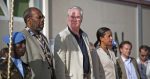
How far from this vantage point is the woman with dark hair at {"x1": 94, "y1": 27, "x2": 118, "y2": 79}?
5.38m

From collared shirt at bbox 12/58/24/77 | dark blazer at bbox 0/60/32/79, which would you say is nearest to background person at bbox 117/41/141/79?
dark blazer at bbox 0/60/32/79

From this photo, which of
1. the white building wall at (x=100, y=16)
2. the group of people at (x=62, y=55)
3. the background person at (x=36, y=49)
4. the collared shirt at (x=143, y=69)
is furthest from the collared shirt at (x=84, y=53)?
the collared shirt at (x=143, y=69)

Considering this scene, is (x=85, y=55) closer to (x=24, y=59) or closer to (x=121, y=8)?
(x=24, y=59)

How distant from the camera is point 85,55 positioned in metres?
4.81

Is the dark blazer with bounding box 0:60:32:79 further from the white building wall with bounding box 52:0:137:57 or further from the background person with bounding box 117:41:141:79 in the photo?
the white building wall with bounding box 52:0:137:57

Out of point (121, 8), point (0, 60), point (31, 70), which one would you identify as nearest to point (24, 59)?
point (31, 70)

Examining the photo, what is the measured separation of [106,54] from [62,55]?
39.5 inches

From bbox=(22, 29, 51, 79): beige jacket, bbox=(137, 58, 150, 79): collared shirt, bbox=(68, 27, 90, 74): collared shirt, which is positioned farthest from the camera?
bbox=(137, 58, 150, 79): collared shirt

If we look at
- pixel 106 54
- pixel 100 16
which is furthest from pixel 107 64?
pixel 100 16

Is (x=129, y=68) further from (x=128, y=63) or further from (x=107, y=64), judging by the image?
(x=107, y=64)

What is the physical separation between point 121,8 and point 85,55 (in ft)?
14.3

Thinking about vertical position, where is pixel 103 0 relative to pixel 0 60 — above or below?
above

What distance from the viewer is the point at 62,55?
4.66 meters

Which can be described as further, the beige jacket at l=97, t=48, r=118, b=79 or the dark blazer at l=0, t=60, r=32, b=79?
the beige jacket at l=97, t=48, r=118, b=79
